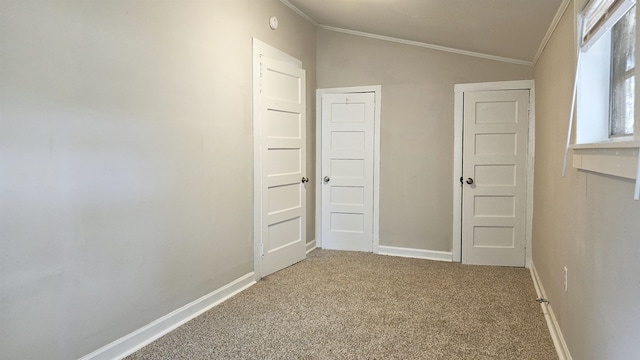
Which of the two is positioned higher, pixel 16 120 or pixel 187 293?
pixel 16 120

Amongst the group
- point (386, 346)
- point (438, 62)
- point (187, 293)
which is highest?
point (438, 62)

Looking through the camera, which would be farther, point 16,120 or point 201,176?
point 201,176

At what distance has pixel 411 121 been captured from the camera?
4535 mm

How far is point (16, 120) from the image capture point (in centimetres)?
176

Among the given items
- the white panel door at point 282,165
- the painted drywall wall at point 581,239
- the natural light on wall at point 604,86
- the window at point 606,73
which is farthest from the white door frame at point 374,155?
the window at point 606,73

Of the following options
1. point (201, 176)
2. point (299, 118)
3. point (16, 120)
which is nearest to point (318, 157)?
point (299, 118)

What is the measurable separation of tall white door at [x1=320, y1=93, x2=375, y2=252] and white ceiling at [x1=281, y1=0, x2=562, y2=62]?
0.90 meters

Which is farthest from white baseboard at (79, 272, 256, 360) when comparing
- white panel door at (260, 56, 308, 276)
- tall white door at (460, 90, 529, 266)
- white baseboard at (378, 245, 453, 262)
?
tall white door at (460, 90, 529, 266)

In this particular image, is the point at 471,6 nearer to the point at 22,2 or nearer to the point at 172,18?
the point at 172,18

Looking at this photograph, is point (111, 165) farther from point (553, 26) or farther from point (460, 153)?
point (460, 153)

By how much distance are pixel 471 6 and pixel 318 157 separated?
2.49 metres

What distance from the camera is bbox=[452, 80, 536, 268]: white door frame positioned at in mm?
4062

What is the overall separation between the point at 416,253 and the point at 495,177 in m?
1.23

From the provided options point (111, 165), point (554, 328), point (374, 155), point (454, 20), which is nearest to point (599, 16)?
point (454, 20)
